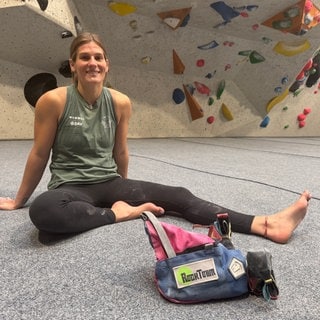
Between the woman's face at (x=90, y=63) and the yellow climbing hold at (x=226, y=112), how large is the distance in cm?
346

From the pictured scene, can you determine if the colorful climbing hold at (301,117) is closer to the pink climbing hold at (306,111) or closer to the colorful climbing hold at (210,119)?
the pink climbing hold at (306,111)

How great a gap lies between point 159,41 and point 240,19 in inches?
29.8

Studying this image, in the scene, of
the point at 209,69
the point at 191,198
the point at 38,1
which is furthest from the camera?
the point at 209,69

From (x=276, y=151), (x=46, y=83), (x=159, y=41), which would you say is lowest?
(x=276, y=151)

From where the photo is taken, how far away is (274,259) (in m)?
0.88

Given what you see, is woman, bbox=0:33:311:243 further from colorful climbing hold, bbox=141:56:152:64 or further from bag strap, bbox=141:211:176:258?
colorful climbing hold, bbox=141:56:152:64

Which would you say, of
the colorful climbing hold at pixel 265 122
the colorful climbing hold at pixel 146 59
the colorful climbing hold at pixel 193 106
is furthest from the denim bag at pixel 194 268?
the colorful climbing hold at pixel 265 122

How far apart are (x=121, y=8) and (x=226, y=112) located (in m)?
1.86

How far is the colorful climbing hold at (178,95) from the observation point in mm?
4132

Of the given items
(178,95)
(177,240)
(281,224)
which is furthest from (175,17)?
(177,240)

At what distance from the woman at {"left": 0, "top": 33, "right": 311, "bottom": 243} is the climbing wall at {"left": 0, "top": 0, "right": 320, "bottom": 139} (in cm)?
166

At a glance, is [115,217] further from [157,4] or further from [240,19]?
[240,19]

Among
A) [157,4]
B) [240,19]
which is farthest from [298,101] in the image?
[157,4]

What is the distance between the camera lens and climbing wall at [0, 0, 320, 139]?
306 cm
